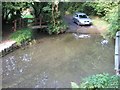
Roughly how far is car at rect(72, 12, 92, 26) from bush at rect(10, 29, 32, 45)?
6.11 m

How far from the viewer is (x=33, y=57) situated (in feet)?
53.8

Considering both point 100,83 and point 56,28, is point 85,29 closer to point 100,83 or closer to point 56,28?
point 56,28

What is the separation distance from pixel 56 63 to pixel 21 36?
4.49 meters

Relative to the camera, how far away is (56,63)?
15.3 metres

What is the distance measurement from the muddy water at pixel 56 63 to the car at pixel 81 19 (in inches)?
167

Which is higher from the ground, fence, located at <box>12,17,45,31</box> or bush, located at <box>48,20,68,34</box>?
fence, located at <box>12,17,45,31</box>

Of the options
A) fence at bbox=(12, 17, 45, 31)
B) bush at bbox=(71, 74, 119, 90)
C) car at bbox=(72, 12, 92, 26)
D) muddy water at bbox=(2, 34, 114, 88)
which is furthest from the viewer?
car at bbox=(72, 12, 92, 26)

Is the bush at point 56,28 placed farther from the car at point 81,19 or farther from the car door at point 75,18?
the car door at point 75,18

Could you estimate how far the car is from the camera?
78.5 ft

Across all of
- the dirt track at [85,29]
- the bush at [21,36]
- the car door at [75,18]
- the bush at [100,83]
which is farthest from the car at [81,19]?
the bush at [100,83]

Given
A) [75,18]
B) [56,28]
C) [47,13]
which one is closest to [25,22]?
[47,13]

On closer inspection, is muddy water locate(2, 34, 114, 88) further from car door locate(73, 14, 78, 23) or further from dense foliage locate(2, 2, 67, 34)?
car door locate(73, 14, 78, 23)

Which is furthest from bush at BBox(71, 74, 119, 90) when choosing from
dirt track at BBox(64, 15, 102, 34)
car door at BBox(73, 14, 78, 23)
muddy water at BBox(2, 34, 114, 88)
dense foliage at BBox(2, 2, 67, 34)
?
car door at BBox(73, 14, 78, 23)

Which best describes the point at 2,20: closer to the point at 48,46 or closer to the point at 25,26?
the point at 25,26
